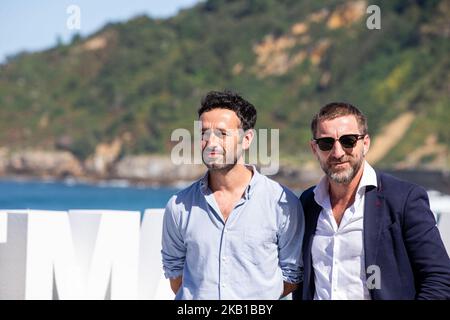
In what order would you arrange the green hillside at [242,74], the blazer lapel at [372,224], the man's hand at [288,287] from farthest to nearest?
1. the green hillside at [242,74]
2. the man's hand at [288,287]
3. the blazer lapel at [372,224]

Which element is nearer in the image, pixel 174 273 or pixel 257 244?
pixel 257 244

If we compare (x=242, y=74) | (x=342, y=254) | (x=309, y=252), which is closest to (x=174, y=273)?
(x=309, y=252)

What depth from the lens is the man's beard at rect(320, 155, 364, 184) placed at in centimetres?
420

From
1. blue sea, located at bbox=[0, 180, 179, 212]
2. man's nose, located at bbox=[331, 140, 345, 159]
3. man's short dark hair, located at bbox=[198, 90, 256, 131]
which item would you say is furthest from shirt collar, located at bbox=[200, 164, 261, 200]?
blue sea, located at bbox=[0, 180, 179, 212]

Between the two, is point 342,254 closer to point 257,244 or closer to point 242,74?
point 257,244

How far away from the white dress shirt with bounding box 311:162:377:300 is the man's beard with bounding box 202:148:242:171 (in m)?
0.47

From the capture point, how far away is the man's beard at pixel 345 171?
4.20 meters

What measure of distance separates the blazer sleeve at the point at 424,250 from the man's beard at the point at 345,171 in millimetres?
251

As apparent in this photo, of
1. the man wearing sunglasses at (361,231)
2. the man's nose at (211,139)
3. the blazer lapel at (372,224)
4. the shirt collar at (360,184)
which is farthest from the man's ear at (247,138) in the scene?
the blazer lapel at (372,224)

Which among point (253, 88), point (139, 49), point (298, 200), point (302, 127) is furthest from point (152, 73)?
point (298, 200)

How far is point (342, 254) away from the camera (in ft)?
13.8

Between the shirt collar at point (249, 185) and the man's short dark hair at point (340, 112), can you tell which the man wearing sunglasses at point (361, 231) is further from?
the shirt collar at point (249, 185)

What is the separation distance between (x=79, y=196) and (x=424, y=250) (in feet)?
338

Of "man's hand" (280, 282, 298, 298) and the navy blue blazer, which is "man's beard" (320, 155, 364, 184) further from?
"man's hand" (280, 282, 298, 298)
